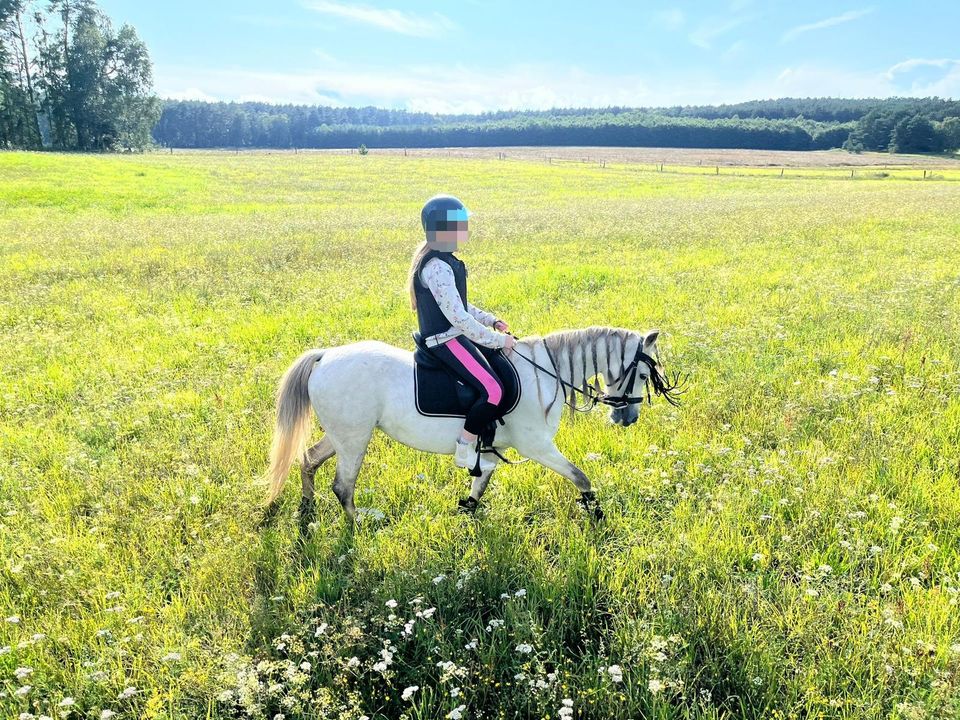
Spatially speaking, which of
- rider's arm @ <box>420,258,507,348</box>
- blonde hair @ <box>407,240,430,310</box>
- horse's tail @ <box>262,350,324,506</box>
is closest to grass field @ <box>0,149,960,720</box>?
horse's tail @ <box>262,350,324,506</box>

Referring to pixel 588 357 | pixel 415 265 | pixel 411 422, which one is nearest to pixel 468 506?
pixel 411 422

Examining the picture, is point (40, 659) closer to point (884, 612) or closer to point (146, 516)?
point (146, 516)

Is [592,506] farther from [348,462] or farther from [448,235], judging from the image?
[448,235]

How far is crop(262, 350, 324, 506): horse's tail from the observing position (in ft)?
16.8

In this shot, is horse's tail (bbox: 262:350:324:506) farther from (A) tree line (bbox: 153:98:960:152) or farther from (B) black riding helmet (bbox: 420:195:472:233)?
(A) tree line (bbox: 153:98:960:152)

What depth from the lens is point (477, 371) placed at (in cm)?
470

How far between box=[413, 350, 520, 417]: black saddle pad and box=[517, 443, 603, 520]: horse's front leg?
490 millimetres

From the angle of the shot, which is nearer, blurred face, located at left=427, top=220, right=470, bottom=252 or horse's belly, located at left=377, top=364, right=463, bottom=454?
blurred face, located at left=427, top=220, right=470, bottom=252

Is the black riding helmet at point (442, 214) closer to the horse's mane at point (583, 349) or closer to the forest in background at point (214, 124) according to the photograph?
the horse's mane at point (583, 349)

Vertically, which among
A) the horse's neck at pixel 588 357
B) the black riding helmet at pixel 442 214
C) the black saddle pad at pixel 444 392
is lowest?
the black saddle pad at pixel 444 392

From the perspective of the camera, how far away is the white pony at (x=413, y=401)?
4.97 m

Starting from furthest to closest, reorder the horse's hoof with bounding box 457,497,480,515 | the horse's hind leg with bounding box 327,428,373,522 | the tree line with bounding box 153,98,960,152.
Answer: the tree line with bounding box 153,98,960,152
the horse's hoof with bounding box 457,497,480,515
the horse's hind leg with bounding box 327,428,373,522

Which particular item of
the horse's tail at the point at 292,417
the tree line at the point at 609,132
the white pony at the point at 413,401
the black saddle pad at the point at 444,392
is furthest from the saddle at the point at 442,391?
the tree line at the point at 609,132

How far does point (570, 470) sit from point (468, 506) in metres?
1.01
